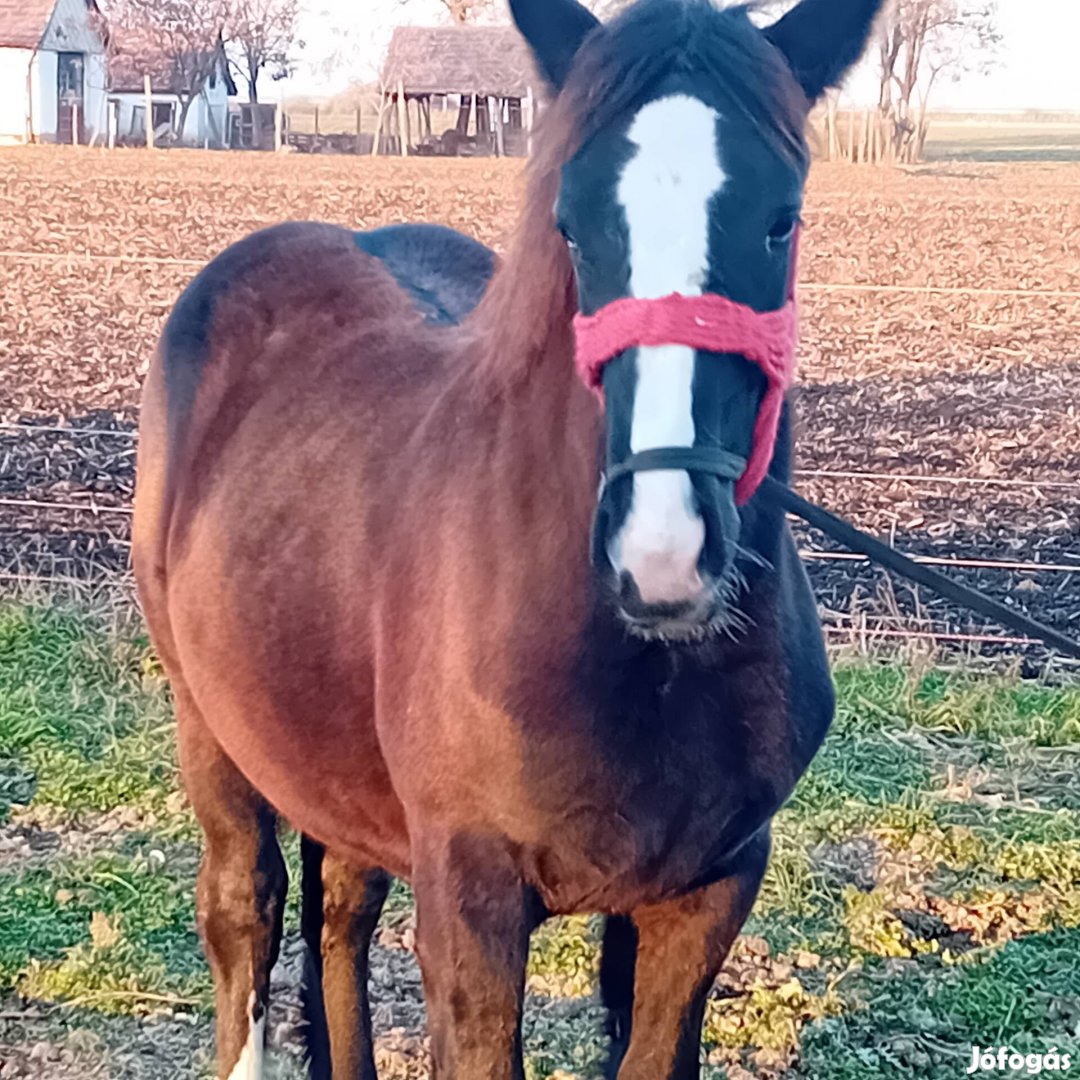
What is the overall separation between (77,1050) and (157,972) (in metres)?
0.34

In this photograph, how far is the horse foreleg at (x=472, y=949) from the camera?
2.21m

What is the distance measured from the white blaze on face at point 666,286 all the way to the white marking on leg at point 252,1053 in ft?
6.39

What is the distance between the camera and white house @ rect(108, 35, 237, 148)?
122 ft

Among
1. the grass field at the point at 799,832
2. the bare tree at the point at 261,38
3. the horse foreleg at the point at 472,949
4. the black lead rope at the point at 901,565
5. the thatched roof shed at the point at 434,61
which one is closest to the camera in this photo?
the horse foreleg at the point at 472,949

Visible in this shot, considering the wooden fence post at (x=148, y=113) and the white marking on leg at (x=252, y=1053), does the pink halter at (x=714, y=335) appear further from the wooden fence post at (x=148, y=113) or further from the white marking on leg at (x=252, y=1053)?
the wooden fence post at (x=148, y=113)

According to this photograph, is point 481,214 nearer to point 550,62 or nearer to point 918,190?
point 918,190

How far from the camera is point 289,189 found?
2378cm

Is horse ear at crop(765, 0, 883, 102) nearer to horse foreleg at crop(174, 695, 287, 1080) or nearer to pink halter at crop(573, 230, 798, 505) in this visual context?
pink halter at crop(573, 230, 798, 505)

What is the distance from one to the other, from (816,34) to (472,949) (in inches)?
56.4

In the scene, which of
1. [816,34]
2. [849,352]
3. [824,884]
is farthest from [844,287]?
[816,34]

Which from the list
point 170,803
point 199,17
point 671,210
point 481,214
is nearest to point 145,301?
point 481,214

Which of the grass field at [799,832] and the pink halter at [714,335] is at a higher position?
the pink halter at [714,335]

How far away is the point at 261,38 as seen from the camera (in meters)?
33.7

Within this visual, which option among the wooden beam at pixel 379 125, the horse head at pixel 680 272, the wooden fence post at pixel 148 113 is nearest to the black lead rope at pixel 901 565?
the horse head at pixel 680 272
